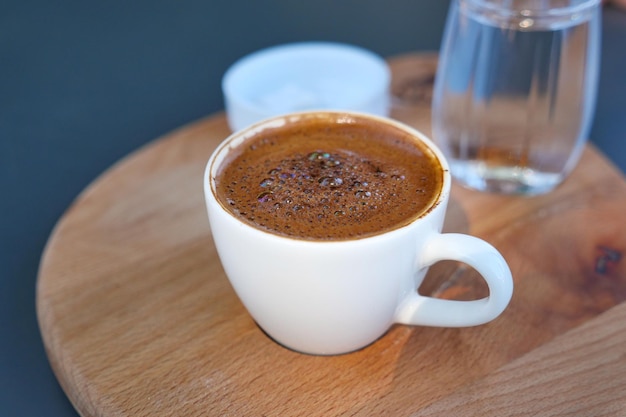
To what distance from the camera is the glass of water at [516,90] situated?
0.85m

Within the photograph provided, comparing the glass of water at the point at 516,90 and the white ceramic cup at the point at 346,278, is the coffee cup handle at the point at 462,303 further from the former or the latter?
the glass of water at the point at 516,90

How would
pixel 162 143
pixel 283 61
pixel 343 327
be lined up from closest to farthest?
pixel 343 327, pixel 162 143, pixel 283 61

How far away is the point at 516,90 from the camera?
886mm

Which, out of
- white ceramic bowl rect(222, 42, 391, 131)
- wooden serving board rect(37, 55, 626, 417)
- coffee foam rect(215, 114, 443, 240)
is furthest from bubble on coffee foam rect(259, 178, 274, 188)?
white ceramic bowl rect(222, 42, 391, 131)

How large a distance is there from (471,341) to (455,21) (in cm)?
43

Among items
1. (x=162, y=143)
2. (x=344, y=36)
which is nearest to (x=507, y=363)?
(x=162, y=143)

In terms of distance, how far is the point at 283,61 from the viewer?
1.12 m

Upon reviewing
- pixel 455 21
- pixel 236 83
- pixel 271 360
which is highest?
pixel 455 21

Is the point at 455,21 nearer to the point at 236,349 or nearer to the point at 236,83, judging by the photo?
the point at 236,83

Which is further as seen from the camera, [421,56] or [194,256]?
[421,56]

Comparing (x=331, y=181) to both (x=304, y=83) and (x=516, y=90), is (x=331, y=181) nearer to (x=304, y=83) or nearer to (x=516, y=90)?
(x=516, y=90)

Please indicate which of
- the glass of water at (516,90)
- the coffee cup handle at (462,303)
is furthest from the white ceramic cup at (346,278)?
the glass of water at (516,90)

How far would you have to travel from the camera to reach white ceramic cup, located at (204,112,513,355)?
60cm

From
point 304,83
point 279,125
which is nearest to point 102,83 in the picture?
point 304,83
